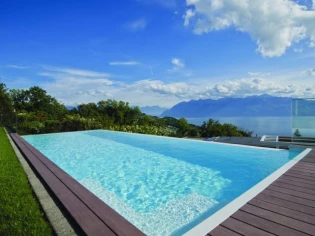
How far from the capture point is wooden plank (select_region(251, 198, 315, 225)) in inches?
84.3

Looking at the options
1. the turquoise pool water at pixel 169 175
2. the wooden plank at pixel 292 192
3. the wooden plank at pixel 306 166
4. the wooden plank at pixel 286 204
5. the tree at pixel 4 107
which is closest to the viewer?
the wooden plank at pixel 286 204

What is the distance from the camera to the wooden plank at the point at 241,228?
6.24 ft

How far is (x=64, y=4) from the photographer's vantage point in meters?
9.18

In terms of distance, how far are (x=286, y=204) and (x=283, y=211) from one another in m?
0.21

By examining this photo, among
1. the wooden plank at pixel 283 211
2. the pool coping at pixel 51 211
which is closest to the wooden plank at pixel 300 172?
the wooden plank at pixel 283 211

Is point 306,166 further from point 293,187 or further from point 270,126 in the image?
point 270,126

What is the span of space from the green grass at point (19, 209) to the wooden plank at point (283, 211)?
2151 mm

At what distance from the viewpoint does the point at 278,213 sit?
2.25 metres

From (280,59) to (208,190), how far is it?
1311 cm

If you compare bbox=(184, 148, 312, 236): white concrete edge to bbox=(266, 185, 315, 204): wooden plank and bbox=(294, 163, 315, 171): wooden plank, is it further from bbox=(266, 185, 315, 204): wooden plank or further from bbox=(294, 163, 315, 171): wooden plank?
bbox=(294, 163, 315, 171): wooden plank

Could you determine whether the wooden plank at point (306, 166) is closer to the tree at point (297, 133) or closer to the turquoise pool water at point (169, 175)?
the turquoise pool water at point (169, 175)

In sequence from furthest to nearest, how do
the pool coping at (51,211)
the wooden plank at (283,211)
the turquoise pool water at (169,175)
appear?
1. the turquoise pool water at (169,175)
2. the wooden plank at (283,211)
3. the pool coping at (51,211)

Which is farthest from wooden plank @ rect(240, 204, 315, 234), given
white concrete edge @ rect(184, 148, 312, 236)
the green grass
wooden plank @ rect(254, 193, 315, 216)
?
the green grass

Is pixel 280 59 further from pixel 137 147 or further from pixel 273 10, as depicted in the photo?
pixel 137 147
